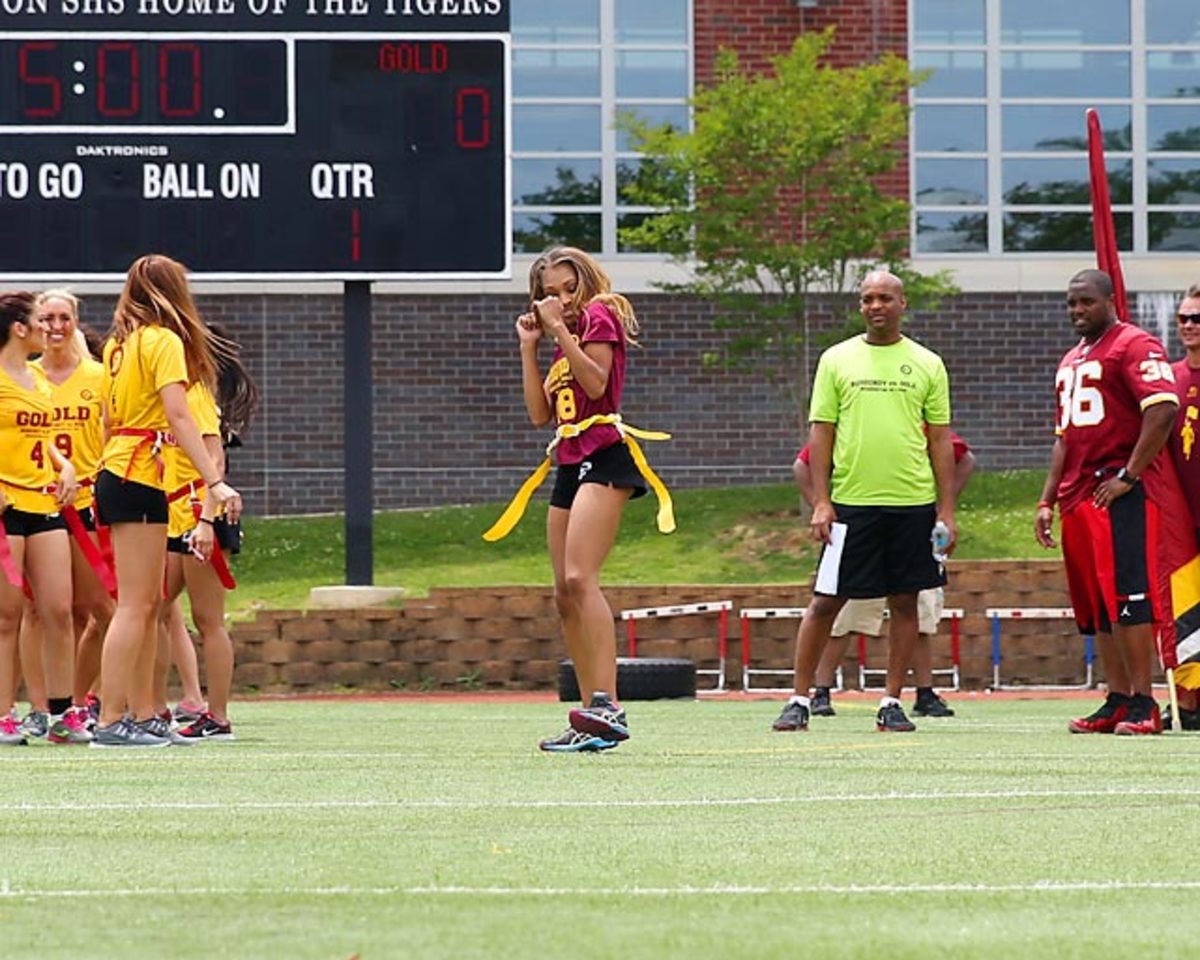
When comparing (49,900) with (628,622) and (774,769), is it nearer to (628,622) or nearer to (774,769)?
(774,769)

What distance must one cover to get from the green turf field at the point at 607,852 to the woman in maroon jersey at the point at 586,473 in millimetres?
277

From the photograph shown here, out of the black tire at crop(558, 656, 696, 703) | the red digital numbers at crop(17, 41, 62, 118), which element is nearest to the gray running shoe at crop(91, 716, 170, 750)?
the black tire at crop(558, 656, 696, 703)

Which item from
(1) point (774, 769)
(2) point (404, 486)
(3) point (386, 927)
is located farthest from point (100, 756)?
(2) point (404, 486)

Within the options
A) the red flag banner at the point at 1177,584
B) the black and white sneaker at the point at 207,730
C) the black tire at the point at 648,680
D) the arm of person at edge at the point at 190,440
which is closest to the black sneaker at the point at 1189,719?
the red flag banner at the point at 1177,584

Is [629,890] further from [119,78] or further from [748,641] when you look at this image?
[119,78]

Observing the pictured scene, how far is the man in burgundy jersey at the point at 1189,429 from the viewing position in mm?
11766

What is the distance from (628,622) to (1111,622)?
9.34m

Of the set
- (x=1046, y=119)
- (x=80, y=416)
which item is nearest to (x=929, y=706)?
(x=80, y=416)

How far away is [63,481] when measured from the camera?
1119 centimetres

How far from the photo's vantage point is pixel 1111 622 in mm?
11273

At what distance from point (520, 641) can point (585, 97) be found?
1161 centimetres

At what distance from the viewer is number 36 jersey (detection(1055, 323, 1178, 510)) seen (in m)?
11.2

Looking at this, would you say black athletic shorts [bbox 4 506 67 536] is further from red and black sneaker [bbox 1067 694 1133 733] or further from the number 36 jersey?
red and black sneaker [bbox 1067 694 1133 733]

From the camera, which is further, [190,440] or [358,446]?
[358,446]
